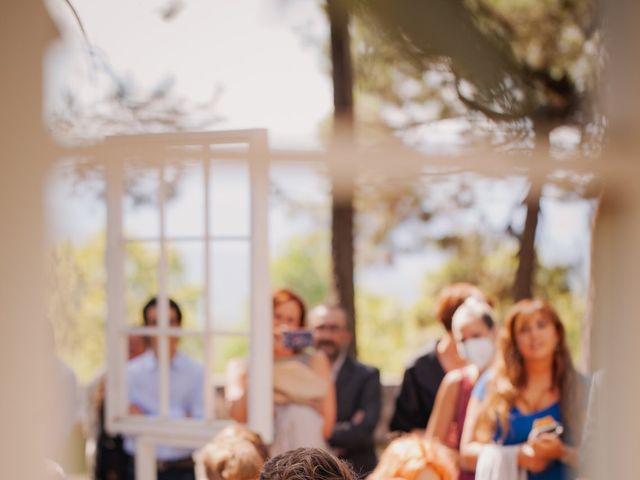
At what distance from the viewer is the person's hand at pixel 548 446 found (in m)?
2.65

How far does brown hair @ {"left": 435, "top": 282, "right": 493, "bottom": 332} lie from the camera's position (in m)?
3.09

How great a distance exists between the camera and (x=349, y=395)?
3.20 meters

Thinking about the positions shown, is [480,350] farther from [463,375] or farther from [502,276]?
[502,276]

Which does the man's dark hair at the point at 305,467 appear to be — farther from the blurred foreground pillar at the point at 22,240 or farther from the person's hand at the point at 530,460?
the person's hand at the point at 530,460

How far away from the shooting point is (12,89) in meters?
1.27

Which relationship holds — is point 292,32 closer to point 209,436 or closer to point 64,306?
point 64,306

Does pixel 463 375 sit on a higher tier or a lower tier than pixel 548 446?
higher

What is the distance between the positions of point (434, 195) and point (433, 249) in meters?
0.48

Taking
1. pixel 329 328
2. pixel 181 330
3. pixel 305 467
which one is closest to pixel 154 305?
pixel 181 330

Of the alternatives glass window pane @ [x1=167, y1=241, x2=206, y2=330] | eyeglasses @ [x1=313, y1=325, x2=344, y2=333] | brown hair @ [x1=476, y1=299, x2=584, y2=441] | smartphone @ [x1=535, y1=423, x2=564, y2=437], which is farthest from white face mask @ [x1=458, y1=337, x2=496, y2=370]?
glass window pane @ [x1=167, y1=241, x2=206, y2=330]

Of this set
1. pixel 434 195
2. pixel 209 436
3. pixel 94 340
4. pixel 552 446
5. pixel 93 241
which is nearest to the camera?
pixel 552 446

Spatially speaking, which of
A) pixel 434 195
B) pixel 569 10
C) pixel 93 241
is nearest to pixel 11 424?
pixel 93 241

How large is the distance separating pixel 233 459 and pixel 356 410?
1.08 meters

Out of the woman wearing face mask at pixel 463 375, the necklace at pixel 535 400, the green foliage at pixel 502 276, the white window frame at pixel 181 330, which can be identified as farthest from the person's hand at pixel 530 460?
the green foliage at pixel 502 276
